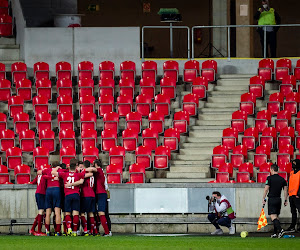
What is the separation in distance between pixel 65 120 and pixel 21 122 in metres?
Answer: 1.19

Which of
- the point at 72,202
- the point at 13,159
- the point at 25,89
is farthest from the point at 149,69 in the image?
the point at 72,202

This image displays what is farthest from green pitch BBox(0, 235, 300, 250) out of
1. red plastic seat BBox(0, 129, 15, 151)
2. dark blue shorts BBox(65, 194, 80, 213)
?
red plastic seat BBox(0, 129, 15, 151)

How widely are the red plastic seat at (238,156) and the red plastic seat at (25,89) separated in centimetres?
641

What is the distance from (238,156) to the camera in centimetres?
2630

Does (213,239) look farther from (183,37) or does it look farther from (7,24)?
(183,37)

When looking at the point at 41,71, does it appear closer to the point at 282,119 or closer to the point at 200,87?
the point at 200,87

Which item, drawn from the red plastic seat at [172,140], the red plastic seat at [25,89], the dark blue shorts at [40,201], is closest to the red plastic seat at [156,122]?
the red plastic seat at [172,140]

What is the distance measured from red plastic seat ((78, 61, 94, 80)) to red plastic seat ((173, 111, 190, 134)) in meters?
3.35

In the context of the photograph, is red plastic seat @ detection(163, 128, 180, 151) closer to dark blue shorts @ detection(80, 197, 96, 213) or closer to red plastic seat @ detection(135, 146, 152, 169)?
red plastic seat @ detection(135, 146, 152, 169)

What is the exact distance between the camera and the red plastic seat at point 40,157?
26.8 meters

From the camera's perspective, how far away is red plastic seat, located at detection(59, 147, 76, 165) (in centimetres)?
2681

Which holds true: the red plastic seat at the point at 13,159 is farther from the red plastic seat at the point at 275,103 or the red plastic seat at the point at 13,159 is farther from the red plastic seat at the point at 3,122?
the red plastic seat at the point at 275,103

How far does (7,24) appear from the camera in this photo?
102 ft

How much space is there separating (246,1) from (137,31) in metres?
5.04
